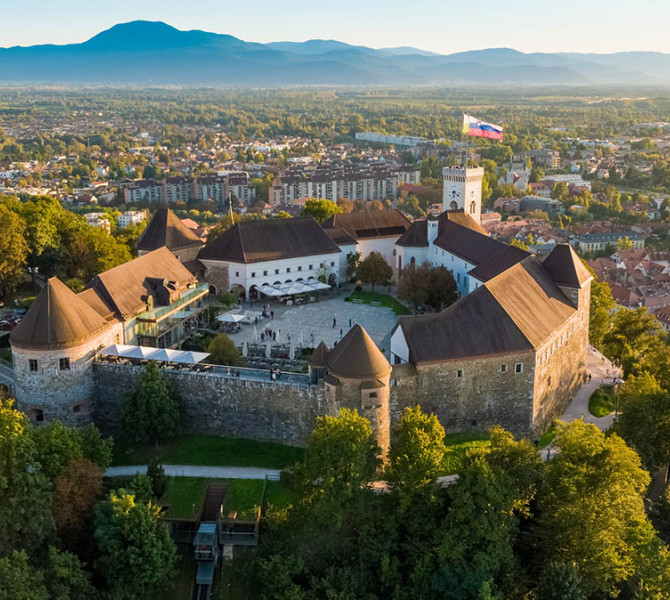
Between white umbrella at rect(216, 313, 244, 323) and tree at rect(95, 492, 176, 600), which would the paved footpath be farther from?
white umbrella at rect(216, 313, 244, 323)

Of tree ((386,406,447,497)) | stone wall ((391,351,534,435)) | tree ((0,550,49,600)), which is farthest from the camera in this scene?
stone wall ((391,351,534,435))

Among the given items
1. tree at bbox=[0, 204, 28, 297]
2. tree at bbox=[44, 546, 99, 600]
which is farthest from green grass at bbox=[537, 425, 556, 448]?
tree at bbox=[0, 204, 28, 297]

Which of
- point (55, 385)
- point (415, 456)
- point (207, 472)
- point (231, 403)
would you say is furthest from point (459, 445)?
point (55, 385)

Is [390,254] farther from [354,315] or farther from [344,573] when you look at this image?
[344,573]

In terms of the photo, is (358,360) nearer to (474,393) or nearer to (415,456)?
(415,456)

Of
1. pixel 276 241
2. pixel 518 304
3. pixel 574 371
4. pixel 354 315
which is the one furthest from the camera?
pixel 276 241

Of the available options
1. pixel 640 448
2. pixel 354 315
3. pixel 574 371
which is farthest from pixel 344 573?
pixel 354 315
